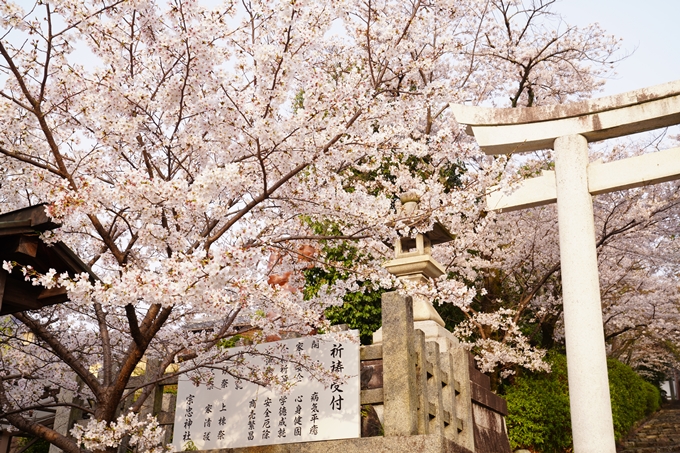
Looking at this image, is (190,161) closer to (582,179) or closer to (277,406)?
(277,406)

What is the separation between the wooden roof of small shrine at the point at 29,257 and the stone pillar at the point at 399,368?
10.0ft

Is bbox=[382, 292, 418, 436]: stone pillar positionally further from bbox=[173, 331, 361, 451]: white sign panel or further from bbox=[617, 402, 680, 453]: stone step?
bbox=[617, 402, 680, 453]: stone step

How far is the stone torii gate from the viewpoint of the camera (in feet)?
27.8

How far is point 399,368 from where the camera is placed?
21.3ft

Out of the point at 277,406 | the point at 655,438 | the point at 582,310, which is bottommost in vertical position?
the point at 655,438

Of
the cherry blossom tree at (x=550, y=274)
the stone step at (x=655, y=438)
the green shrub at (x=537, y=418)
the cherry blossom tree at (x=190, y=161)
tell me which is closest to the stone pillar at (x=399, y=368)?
the cherry blossom tree at (x=190, y=161)

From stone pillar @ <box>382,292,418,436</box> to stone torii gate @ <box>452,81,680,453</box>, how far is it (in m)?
3.27

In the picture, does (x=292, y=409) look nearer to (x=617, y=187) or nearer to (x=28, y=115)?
(x=28, y=115)

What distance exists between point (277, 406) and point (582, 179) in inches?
227

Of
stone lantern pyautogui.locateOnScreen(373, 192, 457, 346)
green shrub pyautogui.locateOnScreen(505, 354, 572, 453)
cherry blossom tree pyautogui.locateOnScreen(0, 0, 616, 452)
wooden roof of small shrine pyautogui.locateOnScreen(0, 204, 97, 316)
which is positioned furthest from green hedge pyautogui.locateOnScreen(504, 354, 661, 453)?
wooden roof of small shrine pyautogui.locateOnScreen(0, 204, 97, 316)

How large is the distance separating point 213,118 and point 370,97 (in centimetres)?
163

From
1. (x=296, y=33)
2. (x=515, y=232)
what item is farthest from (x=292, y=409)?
(x=515, y=232)

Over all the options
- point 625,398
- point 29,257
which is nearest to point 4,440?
point 29,257

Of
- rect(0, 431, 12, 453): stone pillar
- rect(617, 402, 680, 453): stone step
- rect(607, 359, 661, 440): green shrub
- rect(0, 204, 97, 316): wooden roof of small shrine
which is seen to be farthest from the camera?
rect(607, 359, 661, 440): green shrub
